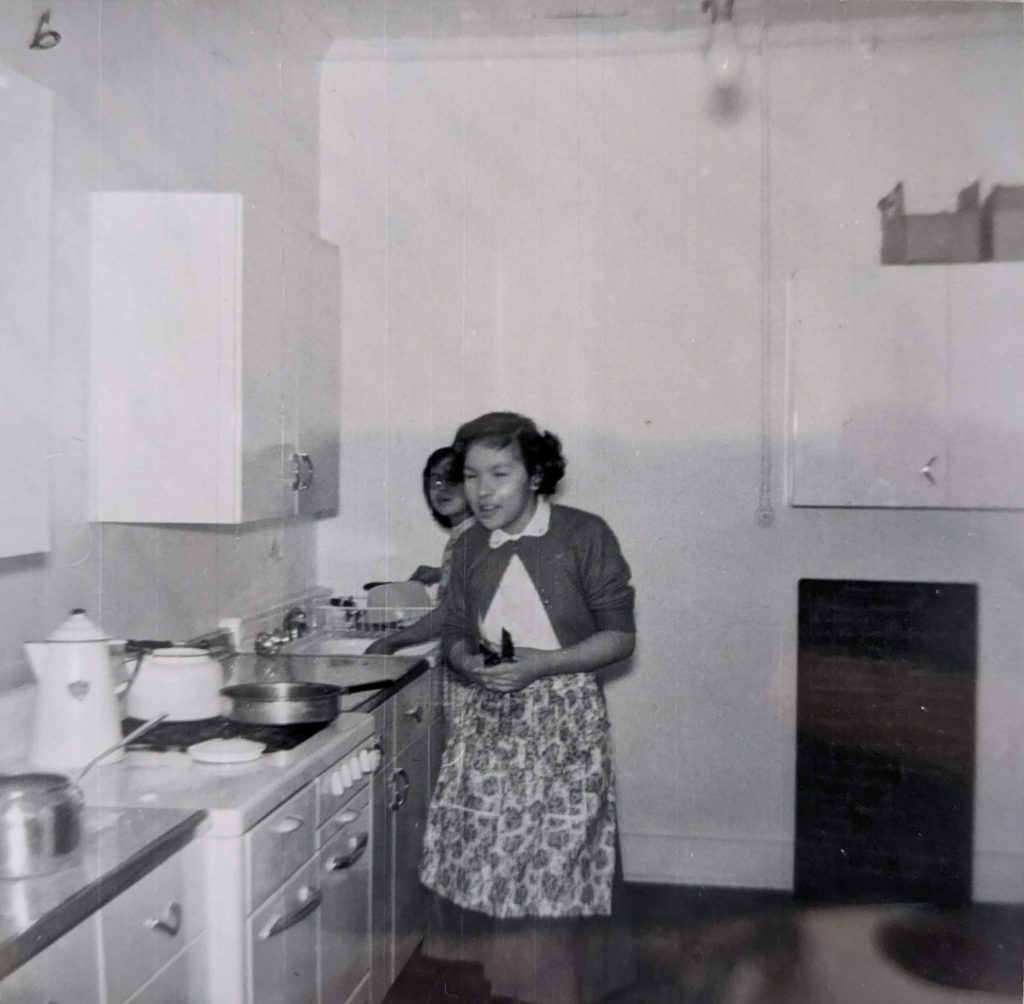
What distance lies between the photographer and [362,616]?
2033 millimetres

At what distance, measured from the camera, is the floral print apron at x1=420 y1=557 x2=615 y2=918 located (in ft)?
5.99

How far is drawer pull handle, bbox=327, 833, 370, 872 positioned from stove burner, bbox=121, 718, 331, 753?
21cm

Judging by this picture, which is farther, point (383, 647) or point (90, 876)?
point (383, 647)

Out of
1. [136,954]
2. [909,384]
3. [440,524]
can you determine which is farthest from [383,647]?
[909,384]

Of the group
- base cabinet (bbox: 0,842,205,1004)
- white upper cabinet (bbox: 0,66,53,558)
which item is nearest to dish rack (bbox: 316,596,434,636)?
white upper cabinet (bbox: 0,66,53,558)

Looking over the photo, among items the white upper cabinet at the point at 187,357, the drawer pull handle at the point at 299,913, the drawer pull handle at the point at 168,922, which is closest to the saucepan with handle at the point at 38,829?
the drawer pull handle at the point at 168,922

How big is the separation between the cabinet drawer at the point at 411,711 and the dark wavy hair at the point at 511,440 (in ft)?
A: 1.41

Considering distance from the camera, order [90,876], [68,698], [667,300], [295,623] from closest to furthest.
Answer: [90,876], [68,698], [295,623], [667,300]

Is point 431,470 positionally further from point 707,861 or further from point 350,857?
point 707,861

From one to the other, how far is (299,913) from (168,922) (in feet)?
1.02

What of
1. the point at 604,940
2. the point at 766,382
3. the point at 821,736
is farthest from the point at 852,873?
the point at 766,382

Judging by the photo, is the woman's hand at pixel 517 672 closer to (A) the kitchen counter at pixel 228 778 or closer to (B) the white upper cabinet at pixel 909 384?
(A) the kitchen counter at pixel 228 778

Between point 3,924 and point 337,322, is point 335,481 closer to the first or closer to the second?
point 337,322

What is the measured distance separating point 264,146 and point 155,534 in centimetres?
80
